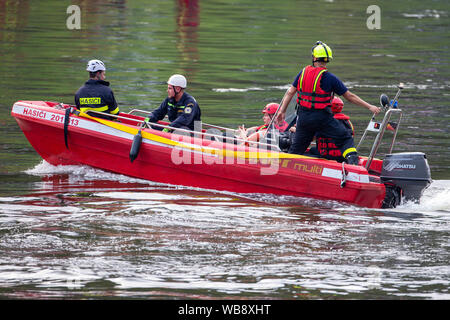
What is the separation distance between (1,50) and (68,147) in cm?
1538

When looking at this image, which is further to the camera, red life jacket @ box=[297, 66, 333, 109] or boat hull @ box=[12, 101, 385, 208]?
boat hull @ box=[12, 101, 385, 208]

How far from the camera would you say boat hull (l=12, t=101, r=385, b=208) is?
1059 centimetres

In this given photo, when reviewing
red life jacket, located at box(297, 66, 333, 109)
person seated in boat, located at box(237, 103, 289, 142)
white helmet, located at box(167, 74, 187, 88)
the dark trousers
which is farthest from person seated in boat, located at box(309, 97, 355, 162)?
white helmet, located at box(167, 74, 187, 88)

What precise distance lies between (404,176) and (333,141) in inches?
41.8

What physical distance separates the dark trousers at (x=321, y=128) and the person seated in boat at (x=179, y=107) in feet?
6.05

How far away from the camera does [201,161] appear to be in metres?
11.3

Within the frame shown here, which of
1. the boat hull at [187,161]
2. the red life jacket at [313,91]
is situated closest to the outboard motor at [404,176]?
the boat hull at [187,161]

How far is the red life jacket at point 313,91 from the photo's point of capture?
34.2ft

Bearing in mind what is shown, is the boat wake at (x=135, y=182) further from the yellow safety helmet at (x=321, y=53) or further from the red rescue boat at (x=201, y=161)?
the yellow safety helmet at (x=321, y=53)

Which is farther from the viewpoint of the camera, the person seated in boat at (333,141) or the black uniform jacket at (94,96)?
the black uniform jacket at (94,96)

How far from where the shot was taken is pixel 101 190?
A: 11.2 metres

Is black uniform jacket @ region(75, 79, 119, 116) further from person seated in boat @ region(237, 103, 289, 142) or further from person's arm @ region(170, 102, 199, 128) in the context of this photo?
person seated in boat @ region(237, 103, 289, 142)

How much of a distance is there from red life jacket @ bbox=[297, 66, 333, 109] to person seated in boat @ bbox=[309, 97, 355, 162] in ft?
0.99

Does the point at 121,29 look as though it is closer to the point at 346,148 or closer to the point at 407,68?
the point at 407,68
